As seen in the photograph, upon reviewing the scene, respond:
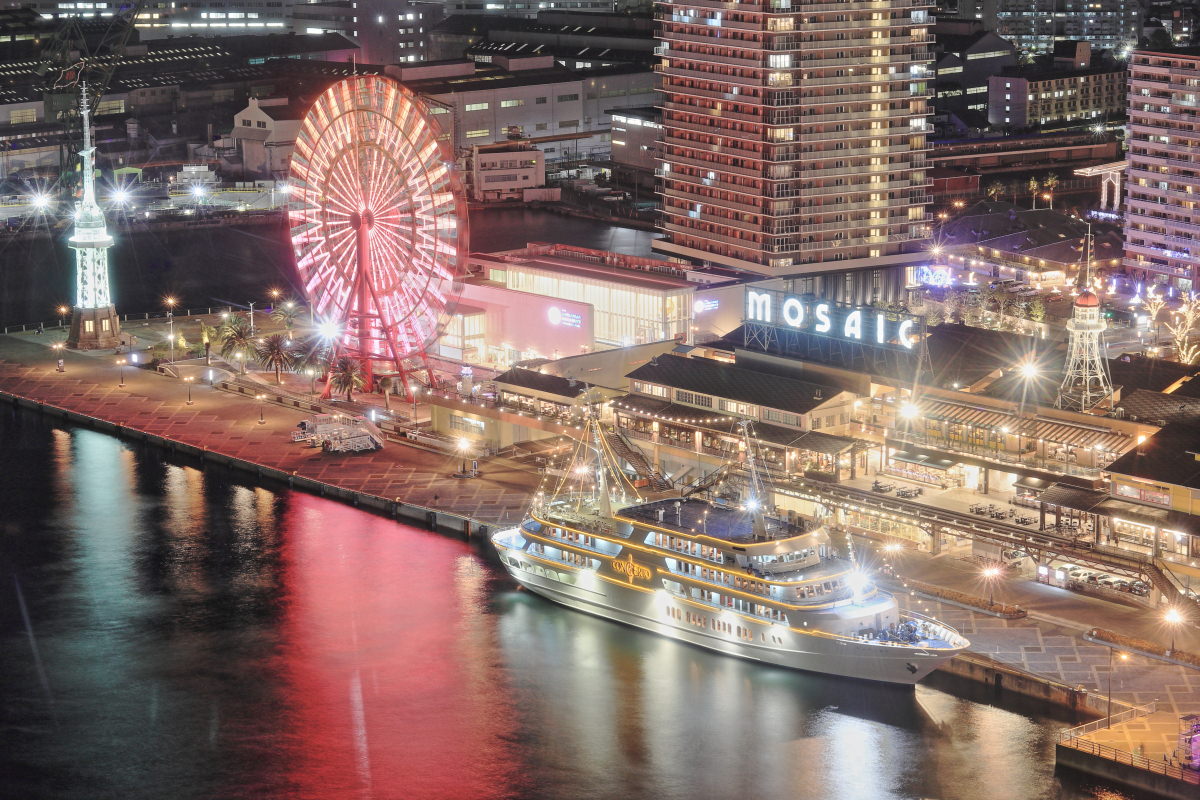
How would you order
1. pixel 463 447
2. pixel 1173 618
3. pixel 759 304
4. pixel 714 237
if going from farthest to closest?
pixel 714 237 → pixel 759 304 → pixel 463 447 → pixel 1173 618

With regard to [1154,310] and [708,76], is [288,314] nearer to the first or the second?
[708,76]

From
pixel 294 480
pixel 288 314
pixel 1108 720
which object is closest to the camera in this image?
pixel 1108 720

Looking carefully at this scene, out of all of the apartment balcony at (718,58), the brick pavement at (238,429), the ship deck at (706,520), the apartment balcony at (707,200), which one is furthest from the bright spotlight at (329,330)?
the ship deck at (706,520)

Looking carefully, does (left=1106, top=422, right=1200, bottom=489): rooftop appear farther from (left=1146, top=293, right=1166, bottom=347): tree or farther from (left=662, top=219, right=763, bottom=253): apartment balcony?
(left=662, top=219, right=763, bottom=253): apartment balcony

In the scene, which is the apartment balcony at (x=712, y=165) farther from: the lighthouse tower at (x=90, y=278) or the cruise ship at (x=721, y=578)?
the cruise ship at (x=721, y=578)

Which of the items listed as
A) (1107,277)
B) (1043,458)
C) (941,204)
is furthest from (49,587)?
(941,204)

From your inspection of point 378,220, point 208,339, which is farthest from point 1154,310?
point 208,339
